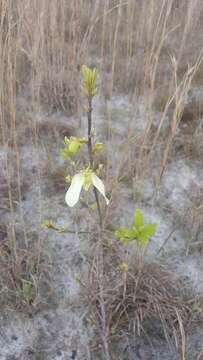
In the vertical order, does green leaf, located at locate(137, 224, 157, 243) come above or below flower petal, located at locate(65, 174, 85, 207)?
below

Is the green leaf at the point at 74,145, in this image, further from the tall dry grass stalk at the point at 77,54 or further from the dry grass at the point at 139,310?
the tall dry grass stalk at the point at 77,54

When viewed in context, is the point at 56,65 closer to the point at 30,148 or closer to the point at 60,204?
the point at 30,148

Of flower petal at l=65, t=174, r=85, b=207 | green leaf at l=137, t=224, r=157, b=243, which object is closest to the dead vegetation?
green leaf at l=137, t=224, r=157, b=243

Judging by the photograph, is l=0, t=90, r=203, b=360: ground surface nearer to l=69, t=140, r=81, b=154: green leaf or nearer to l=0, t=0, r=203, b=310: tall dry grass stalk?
l=0, t=0, r=203, b=310: tall dry grass stalk

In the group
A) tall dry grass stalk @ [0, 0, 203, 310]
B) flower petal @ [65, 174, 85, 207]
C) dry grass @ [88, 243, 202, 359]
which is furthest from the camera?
tall dry grass stalk @ [0, 0, 203, 310]

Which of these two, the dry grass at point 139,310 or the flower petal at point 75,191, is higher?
the flower petal at point 75,191

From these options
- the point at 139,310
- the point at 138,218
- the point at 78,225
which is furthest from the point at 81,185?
the point at 78,225

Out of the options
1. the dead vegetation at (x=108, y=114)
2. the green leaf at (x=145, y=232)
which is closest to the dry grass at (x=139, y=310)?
the dead vegetation at (x=108, y=114)

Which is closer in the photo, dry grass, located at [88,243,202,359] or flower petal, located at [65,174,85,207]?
flower petal, located at [65,174,85,207]

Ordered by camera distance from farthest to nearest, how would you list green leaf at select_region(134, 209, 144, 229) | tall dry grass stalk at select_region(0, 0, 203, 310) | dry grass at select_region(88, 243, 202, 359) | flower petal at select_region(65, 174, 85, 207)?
tall dry grass stalk at select_region(0, 0, 203, 310) → dry grass at select_region(88, 243, 202, 359) → green leaf at select_region(134, 209, 144, 229) → flower petal at select_region(65, 174, 85, 207)

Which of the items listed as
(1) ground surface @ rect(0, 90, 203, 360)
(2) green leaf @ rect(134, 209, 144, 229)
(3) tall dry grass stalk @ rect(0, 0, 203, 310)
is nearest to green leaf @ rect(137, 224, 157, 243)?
(2) green leaf @ rect(134, 209, 144, 229)

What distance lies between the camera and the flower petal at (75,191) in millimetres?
669

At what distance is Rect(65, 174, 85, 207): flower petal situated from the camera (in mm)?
669

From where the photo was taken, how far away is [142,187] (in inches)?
61.2
